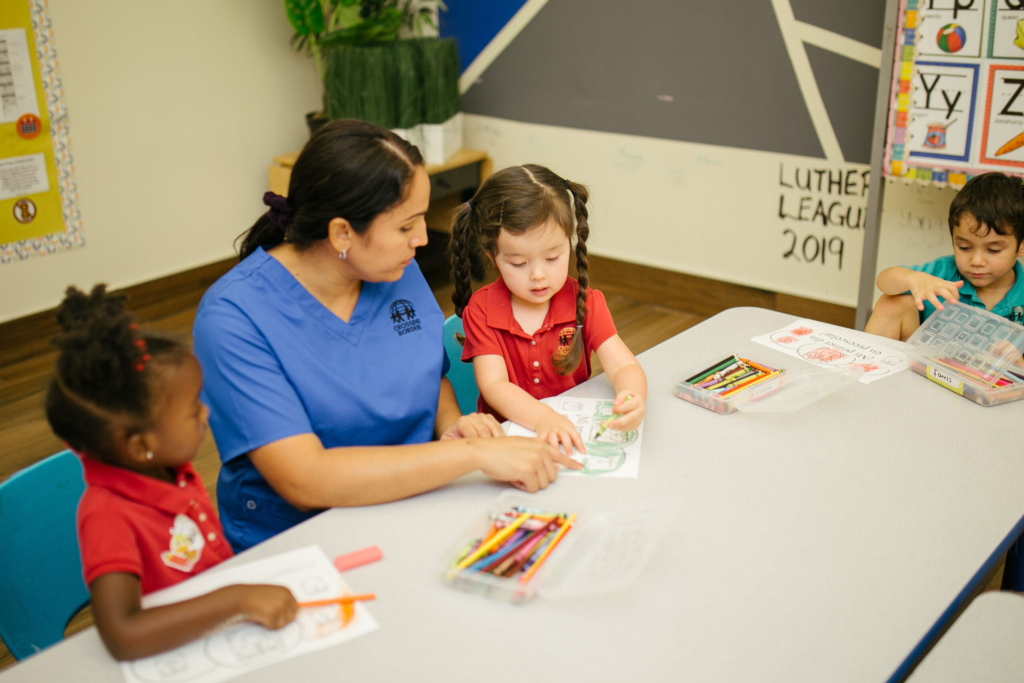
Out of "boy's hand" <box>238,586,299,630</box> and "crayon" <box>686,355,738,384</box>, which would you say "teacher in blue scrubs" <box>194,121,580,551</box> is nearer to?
"boy's hand" <box>238,586,299,630</box>

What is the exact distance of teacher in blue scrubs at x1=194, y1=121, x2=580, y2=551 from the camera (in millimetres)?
1182

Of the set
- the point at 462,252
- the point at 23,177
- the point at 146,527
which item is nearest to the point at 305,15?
the point at 23,177

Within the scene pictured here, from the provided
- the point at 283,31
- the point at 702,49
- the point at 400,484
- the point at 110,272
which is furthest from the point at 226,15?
the point at 400,484

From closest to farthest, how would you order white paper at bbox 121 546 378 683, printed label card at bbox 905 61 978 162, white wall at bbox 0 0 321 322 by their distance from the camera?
1. white paper at bbox 121 546 378 683
2. printed label card at bbox 905 61 978 162
3. white wall at bbox 0 0 321 322

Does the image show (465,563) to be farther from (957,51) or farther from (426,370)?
(957,51)

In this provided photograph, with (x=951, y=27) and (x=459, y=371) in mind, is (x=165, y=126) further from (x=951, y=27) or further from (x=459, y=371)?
(x=951, y=27)

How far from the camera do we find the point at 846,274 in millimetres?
3137

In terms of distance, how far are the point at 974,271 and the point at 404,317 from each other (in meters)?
1.15

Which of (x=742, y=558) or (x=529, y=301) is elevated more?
(x=529, y=301)

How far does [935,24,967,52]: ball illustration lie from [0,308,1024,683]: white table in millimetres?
1367

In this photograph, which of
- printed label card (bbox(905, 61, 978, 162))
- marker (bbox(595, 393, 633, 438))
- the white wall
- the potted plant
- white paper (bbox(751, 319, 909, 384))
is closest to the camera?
marker (bbox(595, 393, 633, 438))

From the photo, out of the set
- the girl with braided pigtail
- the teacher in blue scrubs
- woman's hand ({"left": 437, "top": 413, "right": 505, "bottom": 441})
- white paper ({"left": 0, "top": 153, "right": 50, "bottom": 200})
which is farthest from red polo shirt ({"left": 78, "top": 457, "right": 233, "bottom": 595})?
white paper ({"left": 0, "top": 153, "right": 50, "bottom": 200})

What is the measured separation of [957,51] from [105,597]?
2461 millimetres

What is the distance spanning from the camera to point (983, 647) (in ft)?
3.11
